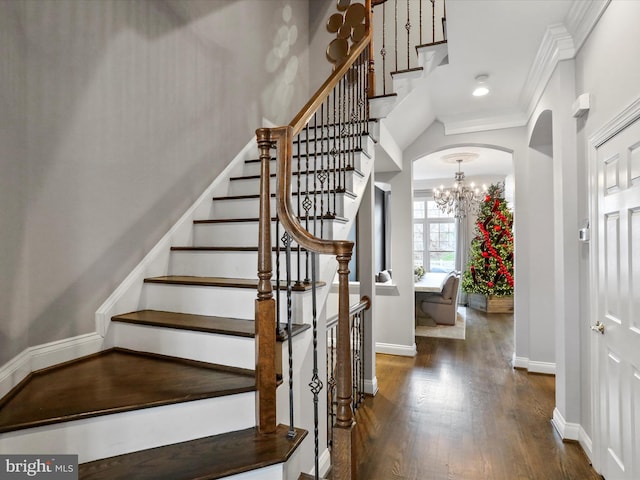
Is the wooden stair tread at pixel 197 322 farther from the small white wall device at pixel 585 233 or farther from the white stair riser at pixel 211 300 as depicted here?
the small white wall device at pixel 585 233

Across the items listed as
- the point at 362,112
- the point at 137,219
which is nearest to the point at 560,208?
the point at 362,112

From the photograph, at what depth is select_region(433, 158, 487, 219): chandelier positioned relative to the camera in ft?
25.0

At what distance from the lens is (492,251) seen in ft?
25.5

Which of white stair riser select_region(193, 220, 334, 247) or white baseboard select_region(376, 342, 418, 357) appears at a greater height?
white stair riser select_region(193, 220, 334, 247)

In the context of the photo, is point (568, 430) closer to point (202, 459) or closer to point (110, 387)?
point (202, 459)

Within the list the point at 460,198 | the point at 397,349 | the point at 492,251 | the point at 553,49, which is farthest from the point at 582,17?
the point at 492,251

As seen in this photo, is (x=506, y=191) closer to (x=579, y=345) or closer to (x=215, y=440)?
(x=579, y=345)

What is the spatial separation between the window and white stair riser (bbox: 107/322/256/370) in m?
8.05

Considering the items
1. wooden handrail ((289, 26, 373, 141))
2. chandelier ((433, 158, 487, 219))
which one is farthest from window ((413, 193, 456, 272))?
wooden handrail ((289, 26, 373, 141))

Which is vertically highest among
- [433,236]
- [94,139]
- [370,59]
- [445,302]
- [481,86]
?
[370,59]

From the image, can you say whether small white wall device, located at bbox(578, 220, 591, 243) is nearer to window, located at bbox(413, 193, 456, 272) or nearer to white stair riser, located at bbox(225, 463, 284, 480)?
white stair riser, located at bbox(225, 463, 284, 480)

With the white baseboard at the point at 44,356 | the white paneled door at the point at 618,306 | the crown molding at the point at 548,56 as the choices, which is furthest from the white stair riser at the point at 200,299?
the crown molding at the point at 548,56

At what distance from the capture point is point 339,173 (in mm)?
2395

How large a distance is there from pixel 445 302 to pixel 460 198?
8.51 ft
